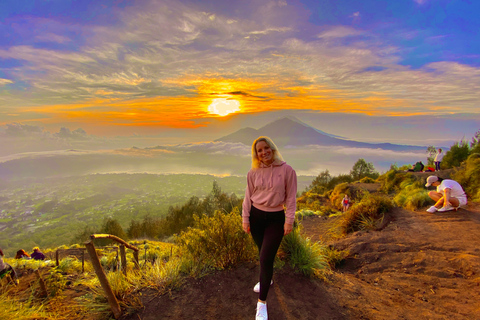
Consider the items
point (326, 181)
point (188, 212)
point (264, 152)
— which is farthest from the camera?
point (188, 212)

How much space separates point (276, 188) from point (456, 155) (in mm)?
22572

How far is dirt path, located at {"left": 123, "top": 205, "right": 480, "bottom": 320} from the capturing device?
315 cm

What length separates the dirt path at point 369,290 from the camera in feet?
10.3

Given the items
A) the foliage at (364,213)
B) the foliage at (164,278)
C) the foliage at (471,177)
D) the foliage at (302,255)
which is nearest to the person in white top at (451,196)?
the foliage at (364,213)

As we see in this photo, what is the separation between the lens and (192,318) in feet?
9.83

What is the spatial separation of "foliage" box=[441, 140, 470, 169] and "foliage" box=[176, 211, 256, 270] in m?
21.2

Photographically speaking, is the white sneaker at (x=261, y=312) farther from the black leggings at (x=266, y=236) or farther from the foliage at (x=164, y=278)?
the foliage at (x=164, y=278)

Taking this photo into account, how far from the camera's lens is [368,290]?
409 centimetres

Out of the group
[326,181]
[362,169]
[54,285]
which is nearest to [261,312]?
[54,285]

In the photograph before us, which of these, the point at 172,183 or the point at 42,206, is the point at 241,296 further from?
the point at 172,183

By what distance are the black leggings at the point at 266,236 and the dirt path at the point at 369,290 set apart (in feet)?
1.74

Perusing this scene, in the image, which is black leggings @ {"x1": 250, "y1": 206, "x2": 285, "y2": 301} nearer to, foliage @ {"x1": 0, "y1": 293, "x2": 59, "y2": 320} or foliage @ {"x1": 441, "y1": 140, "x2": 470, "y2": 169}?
foliage @ {"x1": 0, "y1": 293, "x2": 59, "y2": 320}

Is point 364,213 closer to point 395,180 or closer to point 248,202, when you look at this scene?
point 248,202

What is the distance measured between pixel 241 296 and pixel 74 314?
2328 mm
